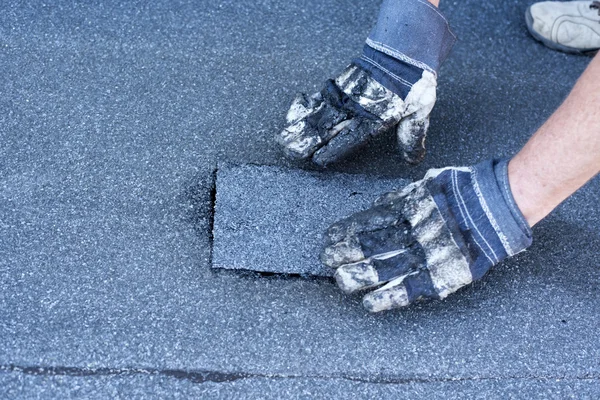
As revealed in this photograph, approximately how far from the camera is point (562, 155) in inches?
69.9

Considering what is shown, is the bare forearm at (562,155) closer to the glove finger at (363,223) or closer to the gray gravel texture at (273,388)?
the glove finger at (363,223)

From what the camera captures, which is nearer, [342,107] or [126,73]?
[342,107]

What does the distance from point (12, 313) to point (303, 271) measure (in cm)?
80

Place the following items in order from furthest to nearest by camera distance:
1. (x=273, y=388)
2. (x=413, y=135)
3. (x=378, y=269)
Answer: (x=413, y=135), (x=378, y=269), (x=273, y=388)

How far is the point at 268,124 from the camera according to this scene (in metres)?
2.31

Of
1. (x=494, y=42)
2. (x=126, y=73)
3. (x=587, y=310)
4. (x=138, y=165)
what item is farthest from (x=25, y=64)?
(x=587, y=310)

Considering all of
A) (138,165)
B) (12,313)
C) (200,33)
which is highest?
(200,33)

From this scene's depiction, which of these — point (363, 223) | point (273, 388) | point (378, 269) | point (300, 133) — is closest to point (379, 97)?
point (300, 133)

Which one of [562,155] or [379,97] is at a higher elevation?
[562,155]

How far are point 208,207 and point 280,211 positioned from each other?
23cm

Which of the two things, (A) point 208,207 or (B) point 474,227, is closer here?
(B) point 474,227

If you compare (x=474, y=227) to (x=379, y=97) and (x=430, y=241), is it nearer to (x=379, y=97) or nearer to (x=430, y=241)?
(x=430, y=241)

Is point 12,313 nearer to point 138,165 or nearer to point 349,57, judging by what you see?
point 138,165

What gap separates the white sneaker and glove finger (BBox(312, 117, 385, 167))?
111cm
